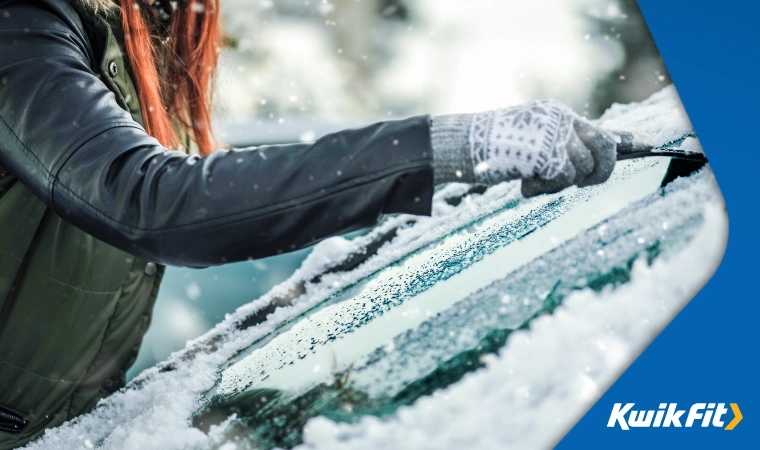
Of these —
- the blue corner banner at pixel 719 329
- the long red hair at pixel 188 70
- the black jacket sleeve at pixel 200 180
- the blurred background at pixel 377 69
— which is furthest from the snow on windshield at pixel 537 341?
the long red hair at pixel 188 70

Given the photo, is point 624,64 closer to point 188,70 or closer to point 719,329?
point 719,329

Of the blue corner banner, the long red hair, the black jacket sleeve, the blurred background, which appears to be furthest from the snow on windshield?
the long red hair

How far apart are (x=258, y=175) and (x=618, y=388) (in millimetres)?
423

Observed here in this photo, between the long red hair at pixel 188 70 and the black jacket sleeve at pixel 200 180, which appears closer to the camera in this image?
the black jacket sleeve at pixel 200 180

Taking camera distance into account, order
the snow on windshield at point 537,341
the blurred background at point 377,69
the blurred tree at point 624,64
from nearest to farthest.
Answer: the snow on windshield at point 537,341 < the blurred tree at point 624,64 < the blurred background at point 377,69

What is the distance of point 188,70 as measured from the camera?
4.17 ft

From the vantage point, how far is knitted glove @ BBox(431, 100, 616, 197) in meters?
0.57

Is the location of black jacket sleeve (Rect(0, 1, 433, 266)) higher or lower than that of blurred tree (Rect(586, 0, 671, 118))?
lower

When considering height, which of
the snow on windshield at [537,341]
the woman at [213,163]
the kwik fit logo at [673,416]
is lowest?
the kwik fit logo at [673,416]

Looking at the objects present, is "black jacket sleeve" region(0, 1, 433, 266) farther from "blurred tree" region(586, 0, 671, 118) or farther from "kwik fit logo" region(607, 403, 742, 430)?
"blurred tree" region(586, 0, 671, 118)

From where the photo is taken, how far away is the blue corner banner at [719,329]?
617mm

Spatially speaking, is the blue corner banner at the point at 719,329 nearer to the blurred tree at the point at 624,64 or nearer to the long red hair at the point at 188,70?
the blurred tree at the point at 624,64

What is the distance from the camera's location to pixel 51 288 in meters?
0.94

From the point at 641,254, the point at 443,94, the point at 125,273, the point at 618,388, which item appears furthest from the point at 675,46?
the point at 443,94
